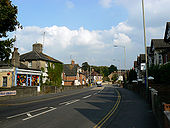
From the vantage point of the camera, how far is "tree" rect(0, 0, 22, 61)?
1322cm

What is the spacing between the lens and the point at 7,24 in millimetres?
14352

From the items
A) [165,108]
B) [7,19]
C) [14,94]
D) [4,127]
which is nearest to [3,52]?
[7,19]

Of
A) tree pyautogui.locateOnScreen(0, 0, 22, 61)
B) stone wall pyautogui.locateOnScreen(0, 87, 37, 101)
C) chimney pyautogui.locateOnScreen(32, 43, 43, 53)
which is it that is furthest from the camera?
chimney pyautogui.locateOnScreen(32, 43, 43, 53)

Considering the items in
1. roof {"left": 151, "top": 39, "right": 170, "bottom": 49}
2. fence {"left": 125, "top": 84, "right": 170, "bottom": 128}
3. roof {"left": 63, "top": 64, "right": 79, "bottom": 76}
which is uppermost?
roof {"left": 151, "top": 39, "right": 170, "bottom": 49}

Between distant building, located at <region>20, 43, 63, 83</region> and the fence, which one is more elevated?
distant building, located at <region>20, 43, 63, 83</region>

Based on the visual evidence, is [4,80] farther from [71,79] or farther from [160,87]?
[71,79]

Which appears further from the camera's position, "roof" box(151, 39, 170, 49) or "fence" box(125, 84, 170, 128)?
"roof" box(151, 39, 170, 49)

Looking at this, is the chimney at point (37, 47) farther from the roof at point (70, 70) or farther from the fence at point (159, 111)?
the fence at point (159, 111)

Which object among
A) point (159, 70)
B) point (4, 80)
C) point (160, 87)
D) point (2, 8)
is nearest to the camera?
point (2, 8)

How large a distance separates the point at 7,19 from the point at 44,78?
25.8 meters

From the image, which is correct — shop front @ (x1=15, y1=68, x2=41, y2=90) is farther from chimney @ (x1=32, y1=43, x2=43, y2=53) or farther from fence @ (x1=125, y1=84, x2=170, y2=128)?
fence @ (x1=125, y1=84, x2=170, y2=128)

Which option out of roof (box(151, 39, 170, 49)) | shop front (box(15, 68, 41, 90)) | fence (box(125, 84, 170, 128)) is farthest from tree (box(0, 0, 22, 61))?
roof (box(151, 39, 170, 49))

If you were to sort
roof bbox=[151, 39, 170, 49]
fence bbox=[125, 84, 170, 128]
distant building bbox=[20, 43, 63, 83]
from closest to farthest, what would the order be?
fence bbox=[125, 84, 170, 128], roof bbox=[151, 39, 170, 49], distant building bbox=[20, 43, 63, 83]

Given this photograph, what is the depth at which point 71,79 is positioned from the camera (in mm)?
69062
